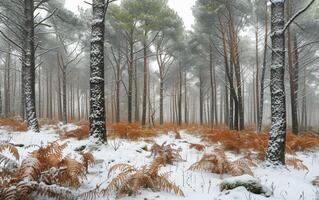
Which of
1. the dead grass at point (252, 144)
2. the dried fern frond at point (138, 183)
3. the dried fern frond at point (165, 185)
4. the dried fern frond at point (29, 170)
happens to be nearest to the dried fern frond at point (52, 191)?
the dried fern frond at point (29, 170)

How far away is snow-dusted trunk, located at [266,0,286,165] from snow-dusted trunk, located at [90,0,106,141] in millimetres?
4222

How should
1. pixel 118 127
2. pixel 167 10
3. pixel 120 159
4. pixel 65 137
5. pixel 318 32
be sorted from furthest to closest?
1. pixel 167 10
2. pixel 318 32
3. pixel 118 127
4. pixel 65 137
5. pixel 120 159

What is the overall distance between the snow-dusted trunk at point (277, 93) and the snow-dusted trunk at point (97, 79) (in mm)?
4222

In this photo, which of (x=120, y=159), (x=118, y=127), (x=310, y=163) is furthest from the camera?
(x=118, y=127)

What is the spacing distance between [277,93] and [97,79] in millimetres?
4492

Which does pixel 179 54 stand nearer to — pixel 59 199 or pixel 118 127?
pixel 118 127

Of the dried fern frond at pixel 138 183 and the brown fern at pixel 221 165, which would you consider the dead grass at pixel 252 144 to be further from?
the dried fern frond at pixel 138 183

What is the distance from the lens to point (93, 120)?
6840mm

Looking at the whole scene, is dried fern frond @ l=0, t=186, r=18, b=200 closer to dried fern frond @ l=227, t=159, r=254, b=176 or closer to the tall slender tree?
the tall slender tree

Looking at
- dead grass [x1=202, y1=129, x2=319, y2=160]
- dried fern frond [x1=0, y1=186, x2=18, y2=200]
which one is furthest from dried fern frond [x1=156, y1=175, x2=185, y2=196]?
dead grass [x1=202, y1=129, x2=319, y2=160]

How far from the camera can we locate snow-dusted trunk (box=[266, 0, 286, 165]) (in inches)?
242

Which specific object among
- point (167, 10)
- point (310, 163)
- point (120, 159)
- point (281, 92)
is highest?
point (167, 10)

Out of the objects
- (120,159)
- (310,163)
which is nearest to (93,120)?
(120,159)

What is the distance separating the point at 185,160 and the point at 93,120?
258cm
